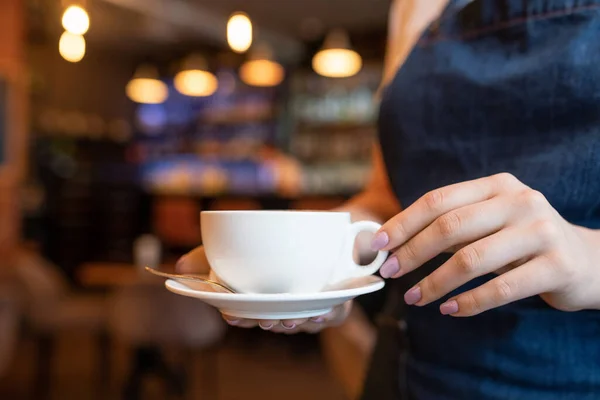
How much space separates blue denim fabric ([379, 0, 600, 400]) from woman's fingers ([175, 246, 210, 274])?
25 cm

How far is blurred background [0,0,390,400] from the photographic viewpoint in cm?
324

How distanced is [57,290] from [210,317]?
103cm

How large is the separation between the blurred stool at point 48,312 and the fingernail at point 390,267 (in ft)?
9.82

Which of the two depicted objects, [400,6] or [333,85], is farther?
[333,85]

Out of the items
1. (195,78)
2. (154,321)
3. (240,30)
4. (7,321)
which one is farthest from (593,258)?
(195,78)

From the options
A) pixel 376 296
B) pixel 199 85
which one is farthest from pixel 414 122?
Result: pixel 199 85

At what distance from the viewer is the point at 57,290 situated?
347 centimetres

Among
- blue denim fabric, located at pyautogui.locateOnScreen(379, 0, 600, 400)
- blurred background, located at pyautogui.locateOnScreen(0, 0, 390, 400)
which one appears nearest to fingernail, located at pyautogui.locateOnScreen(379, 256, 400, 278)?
blue denim fabric, located at pyautogui.locateOnScreen(379, 0, 600, 400)

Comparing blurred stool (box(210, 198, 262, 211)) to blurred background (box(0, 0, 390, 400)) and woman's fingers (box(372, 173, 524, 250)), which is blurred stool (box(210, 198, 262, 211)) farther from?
woman's fingers (box(372, 173, 524, 250))

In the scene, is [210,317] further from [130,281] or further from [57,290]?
[57,290]

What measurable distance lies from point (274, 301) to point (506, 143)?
320 millimetres

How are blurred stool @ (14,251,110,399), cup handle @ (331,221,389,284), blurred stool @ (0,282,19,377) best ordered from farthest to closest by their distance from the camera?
blurred stool @ (14,251,110,399) < blurred stool @ (0,282,19,377) < cup handle @ (331,221,389,284)

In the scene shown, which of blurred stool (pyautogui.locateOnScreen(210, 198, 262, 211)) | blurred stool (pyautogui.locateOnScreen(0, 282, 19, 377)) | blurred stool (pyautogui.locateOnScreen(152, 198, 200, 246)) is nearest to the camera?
blurred stool (pyautogui.locateOnScreen(0, 282, 19, 377))

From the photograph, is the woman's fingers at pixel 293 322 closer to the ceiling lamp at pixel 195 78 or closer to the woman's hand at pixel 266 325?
the woman's hand at pixel 266 325
